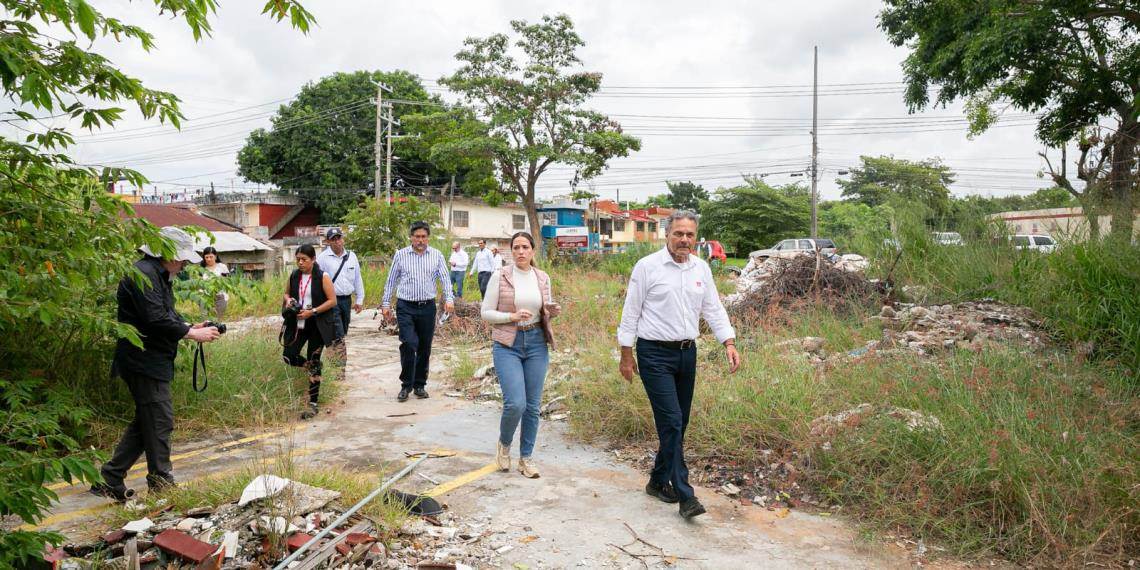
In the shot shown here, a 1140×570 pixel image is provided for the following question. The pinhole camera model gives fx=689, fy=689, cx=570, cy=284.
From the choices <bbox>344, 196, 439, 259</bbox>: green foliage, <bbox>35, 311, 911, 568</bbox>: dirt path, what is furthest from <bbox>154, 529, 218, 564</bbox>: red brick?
<bbox>344, 196, 439, 259</bbox>: green foliage

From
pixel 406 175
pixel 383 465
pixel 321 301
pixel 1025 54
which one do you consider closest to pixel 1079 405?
pixel 383 465

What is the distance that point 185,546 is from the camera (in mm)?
3248

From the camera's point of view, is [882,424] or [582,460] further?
[582,460]

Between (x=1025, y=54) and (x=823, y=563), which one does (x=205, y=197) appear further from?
(x=823, y=563)

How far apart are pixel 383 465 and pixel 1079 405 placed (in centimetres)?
511

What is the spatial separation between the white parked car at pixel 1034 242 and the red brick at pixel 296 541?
882 cm

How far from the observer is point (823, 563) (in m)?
3.68

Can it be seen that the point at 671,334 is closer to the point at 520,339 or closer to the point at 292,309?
the point at 520,339

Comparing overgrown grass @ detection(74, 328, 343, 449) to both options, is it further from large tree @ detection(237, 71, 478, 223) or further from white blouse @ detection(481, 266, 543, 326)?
large tree @ detection(237, 71, 478, 223)

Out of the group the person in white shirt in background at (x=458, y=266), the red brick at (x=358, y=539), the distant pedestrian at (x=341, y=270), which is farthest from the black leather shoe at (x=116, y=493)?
the person in white shirt in background at (x=458, y=266)

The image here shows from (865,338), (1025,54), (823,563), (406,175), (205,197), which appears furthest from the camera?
(205,197)

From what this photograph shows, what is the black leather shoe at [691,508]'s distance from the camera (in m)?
4.14

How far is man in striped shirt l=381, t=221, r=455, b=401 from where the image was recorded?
23.9ft

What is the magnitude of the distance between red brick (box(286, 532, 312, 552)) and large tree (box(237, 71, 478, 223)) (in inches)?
1416
